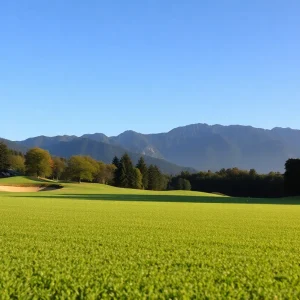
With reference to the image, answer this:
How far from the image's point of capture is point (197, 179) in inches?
4739

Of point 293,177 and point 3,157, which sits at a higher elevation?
point 3,157

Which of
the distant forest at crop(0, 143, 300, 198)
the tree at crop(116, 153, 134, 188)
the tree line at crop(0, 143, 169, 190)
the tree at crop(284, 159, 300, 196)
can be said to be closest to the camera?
the tree at crop(284, 159, 300, 196)

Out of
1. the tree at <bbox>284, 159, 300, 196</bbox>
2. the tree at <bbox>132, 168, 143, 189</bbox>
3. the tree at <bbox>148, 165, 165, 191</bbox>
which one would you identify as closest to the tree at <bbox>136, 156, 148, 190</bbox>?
the tree at <bbox>148, 165, 165, 191</bbox>

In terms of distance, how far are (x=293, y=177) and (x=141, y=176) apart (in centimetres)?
3829

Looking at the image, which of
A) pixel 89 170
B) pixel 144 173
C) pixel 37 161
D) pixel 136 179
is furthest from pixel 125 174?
pixel 37 161

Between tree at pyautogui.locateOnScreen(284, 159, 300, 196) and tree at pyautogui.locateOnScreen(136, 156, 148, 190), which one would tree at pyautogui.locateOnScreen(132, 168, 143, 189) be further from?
tree at pyautogui.locateOnScreen(284, 159, 300, 196)

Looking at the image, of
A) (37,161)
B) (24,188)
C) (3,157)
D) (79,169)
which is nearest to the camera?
(24,188)

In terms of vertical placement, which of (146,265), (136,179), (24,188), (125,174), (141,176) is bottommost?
(24,188)

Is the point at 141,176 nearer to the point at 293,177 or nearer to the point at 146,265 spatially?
the point at 293,177

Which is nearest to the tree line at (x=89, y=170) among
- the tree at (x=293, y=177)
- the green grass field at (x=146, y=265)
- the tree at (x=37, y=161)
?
the tree at (x=37, y=161)

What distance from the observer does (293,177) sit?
74.9 metres

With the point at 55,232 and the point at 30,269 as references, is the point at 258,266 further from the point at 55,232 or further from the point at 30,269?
the point at 55,232

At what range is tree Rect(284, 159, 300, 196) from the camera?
73.9m

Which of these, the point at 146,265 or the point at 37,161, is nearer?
the point at 146,265
